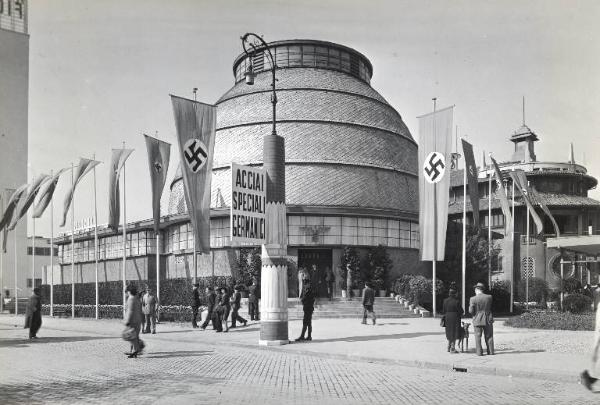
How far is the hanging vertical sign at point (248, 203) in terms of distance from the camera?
709 inches

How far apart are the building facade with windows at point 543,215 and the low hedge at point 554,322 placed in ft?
89.5

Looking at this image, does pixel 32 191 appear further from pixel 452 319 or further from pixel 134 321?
pixel 452 319

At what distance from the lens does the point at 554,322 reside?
23.6 meters

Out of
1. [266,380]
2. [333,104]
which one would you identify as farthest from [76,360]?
[333,104]

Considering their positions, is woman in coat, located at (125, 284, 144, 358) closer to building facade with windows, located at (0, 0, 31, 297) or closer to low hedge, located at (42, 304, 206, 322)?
building facade with windows, located at (0, 0, 31, 297)

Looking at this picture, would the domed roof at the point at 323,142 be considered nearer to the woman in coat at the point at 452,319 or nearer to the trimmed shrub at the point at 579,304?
the trimmed shrub at the point at 579,304

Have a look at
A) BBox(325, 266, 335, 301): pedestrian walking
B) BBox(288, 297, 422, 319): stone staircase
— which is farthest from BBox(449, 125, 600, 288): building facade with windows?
BBox(288, 297, 422, 319): stone staircase

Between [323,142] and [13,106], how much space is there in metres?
19.5

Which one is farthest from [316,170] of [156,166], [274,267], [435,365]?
[435,365]

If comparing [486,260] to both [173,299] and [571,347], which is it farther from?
[571,347]

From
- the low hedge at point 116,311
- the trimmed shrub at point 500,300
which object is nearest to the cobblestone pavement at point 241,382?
the low hedge at point 116,311

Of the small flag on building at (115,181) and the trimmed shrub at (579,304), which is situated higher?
the small flag on building at (115,181)

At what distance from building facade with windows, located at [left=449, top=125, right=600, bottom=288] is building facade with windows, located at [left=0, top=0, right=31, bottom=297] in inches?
1492

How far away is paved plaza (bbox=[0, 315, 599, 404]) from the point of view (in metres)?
10.2
